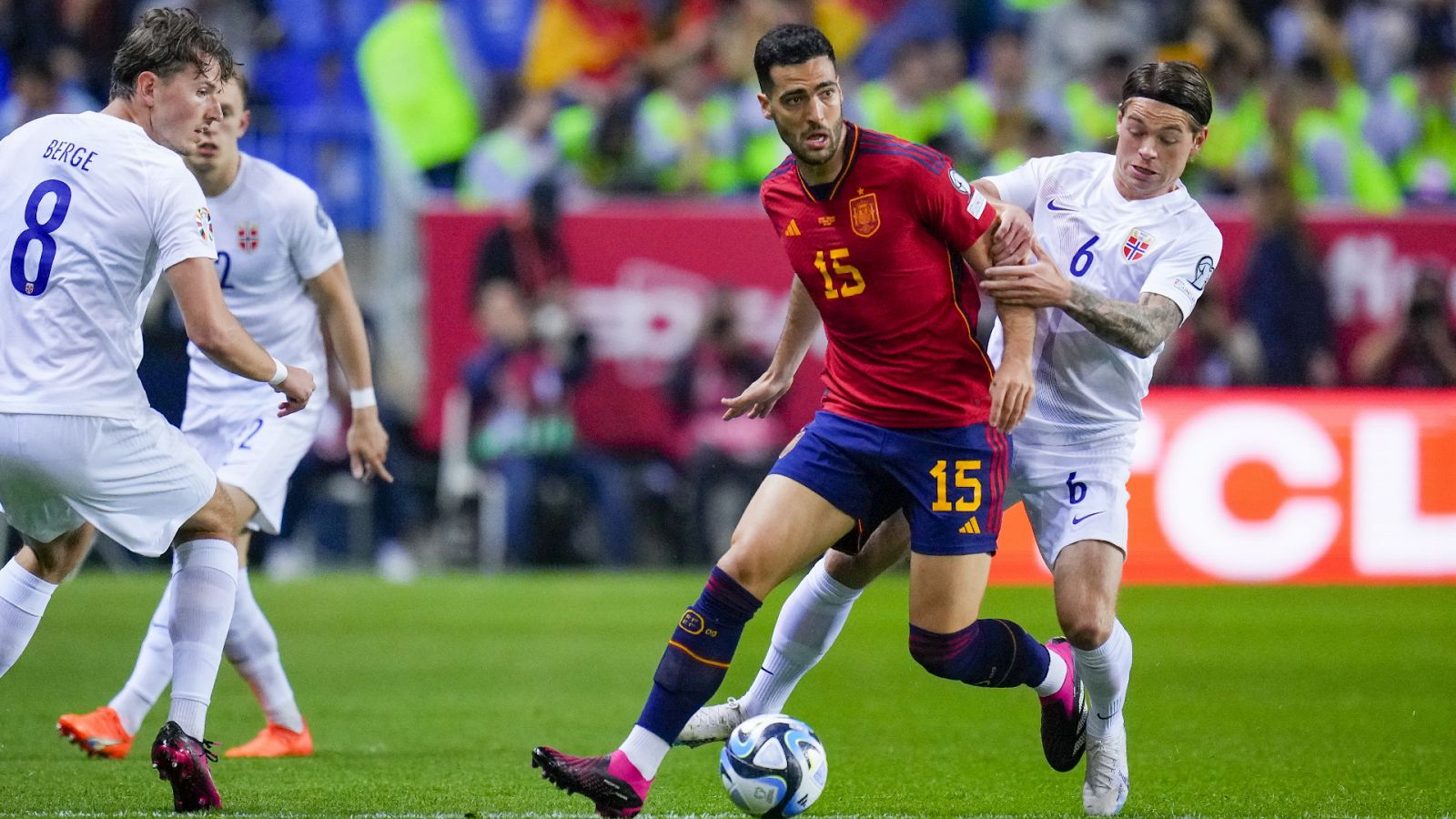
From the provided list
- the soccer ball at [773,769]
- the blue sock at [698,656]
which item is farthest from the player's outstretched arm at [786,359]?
the soccer ball at [773,769]

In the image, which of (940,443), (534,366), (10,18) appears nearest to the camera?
(940,443)

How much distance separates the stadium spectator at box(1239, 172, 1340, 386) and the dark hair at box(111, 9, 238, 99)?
9671mm

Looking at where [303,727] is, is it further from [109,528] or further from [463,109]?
[463,109]

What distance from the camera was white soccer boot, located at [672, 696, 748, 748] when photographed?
5.88 m

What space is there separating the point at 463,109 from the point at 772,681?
957 cm

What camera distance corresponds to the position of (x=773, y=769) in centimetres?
513

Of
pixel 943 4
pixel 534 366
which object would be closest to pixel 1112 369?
pixel 534 366

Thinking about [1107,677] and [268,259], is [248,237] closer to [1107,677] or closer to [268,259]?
[268,259]

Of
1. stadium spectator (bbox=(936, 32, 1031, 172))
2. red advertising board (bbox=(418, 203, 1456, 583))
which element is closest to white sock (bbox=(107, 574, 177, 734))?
red advertising board (bbox=(418, 203, 1456, 583))

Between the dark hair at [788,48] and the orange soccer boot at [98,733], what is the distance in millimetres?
3391

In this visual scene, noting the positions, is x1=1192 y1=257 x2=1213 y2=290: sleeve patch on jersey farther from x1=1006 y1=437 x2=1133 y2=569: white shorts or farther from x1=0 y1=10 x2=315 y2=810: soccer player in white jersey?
x1=0 y1=10 x2=315 y2=810: soccer player in white jersey

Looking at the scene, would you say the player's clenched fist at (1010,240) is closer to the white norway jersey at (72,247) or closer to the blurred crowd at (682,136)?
the white norway jersey at (72,247)

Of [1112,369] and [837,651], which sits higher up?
[1112,369]

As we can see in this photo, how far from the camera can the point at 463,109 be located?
1464cm
